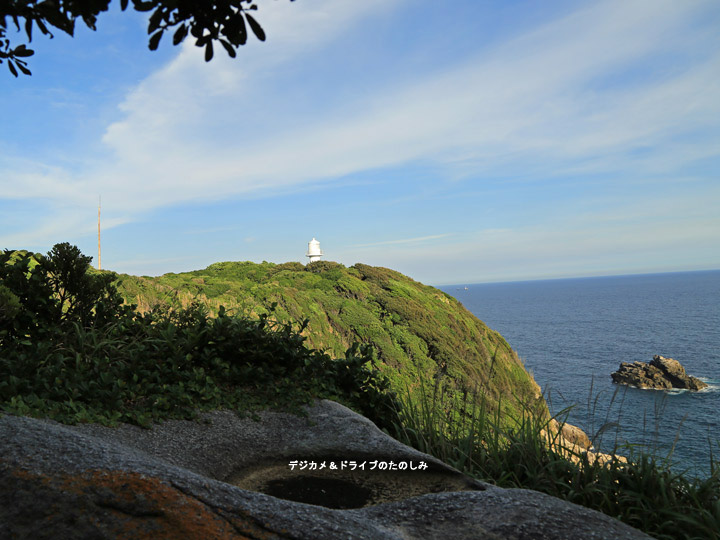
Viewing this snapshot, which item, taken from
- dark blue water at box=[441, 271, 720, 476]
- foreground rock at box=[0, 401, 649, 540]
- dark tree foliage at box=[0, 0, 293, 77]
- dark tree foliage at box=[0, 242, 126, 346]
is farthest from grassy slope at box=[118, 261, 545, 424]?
dark tree foliage at box=[0, 0, 293, 77]

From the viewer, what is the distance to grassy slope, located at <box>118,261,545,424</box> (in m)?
11.3

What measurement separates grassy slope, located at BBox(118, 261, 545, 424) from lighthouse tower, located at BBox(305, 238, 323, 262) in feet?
16.5

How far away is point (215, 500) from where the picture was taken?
2354mm

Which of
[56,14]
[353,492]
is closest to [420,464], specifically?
[353,492]

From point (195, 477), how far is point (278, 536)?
2.03 feet

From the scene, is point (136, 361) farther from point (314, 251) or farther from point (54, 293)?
point (314, 251)

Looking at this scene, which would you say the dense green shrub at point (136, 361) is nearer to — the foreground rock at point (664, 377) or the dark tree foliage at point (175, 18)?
the dark tree foliage at point (175, 18)

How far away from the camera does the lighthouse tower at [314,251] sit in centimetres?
2333

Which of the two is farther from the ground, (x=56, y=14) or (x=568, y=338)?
(x=56, y=14)

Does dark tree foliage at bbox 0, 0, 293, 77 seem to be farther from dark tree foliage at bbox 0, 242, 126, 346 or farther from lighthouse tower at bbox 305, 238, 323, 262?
lighthouse tower at bbox 305, 238, 323, 262

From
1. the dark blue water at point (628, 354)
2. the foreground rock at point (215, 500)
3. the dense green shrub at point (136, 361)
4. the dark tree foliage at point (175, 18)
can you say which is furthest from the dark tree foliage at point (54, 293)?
the dark blue water at point (628, 354)

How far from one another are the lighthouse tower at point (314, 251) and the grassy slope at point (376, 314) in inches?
198

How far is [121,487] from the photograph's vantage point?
2305mm

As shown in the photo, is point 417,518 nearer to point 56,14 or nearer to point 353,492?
point 353,492
